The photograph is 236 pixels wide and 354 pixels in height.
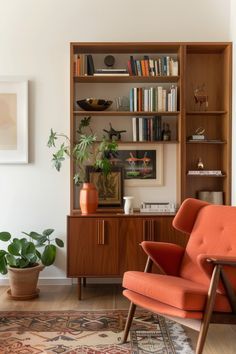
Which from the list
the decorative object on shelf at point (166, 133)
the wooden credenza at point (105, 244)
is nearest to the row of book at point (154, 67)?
the decorative object on shelf at point (166, 133)

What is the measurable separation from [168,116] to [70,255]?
170 cm

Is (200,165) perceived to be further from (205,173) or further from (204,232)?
(204,232)

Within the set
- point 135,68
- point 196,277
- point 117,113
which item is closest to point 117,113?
point 117,113

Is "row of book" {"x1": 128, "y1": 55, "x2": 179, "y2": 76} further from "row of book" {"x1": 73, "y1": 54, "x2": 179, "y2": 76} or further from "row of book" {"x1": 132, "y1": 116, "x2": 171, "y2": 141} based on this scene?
"row of book" {"x1": 132, "y1": 116, "x2": 171, "y2": 141}

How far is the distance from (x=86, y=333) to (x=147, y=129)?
2139mm

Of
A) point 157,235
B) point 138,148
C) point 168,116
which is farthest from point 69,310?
point 168,116

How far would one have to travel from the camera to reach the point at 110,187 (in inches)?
190

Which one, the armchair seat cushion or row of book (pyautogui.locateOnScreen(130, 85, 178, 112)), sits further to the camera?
row of book (pyautogui.locateOnScreen(130, 85, 178, 112))

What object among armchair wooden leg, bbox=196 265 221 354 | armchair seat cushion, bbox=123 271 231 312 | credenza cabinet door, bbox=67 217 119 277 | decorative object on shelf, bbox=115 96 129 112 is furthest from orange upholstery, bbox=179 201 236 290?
decorative object on shelf, bbox=115 96 129 112

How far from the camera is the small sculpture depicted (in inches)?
187

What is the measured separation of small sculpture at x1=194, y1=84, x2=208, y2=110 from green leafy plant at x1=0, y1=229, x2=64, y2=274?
1.92 m

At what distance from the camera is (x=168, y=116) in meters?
4.86

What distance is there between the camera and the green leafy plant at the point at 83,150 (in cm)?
442

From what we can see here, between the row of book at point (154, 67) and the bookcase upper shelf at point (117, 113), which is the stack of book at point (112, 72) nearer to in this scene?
the row of book at point (154, 67)
